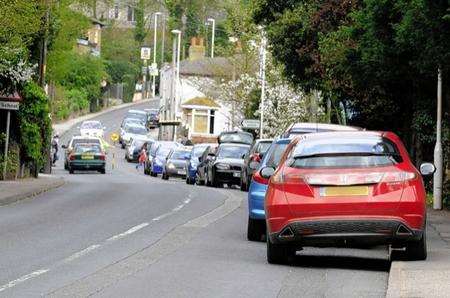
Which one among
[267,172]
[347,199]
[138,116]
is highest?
[138,116]

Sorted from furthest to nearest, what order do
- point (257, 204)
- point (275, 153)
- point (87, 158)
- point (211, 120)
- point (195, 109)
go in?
point (195, 109) < point (211, 120) < point (87, 158) < point (275, 153) < point (257, 204)

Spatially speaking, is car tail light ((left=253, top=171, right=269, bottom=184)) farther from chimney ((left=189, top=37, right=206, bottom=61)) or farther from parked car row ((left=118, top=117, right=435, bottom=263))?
chimney ((left=189, top=37, right=206, bottom=61))

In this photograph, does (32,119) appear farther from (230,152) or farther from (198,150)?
(198,150)

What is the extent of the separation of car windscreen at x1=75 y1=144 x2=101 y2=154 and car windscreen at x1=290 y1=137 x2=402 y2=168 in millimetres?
44691

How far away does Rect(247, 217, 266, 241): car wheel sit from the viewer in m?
19.8

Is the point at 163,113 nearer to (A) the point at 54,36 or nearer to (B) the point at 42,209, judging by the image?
(A) the point at 54,36

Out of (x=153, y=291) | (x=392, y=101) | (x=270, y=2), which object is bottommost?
(x=153, y=291)

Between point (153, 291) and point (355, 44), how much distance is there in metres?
20.2

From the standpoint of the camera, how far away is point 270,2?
41.1 m

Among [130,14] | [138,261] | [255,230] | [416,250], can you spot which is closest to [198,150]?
[255,230]

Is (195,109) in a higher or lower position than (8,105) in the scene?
higher

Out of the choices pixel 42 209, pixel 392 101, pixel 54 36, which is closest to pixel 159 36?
pixel 54 36

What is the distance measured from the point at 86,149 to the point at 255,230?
40847 millimetres

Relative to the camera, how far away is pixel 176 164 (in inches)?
2196
